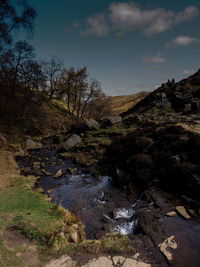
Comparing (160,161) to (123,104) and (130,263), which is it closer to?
(130,263)

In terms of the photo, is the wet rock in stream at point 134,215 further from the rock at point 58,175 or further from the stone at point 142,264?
the rock at point 58,175

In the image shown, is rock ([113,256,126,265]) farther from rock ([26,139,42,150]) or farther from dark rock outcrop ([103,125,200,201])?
rock ([26,139,42,150])

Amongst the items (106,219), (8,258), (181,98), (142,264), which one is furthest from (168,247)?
(181,98)

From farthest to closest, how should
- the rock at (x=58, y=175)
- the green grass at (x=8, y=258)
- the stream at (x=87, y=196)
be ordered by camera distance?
the rock at (x=58, y=175) → the stream at (x=87, y=196) → the green grass at (x=8, y=258)

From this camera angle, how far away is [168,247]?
586cm

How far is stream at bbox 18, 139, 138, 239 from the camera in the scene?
24.8 ft

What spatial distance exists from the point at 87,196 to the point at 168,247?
570 centimetres

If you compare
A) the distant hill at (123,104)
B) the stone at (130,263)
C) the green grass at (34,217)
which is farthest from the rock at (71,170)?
the distant hill at (123,104)

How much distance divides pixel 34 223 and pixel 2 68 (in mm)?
25276

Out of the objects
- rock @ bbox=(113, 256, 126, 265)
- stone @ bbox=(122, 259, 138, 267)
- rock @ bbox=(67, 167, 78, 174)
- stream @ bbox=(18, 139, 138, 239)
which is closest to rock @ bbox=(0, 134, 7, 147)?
stream @ bbox=(18, 139, 138, 239)

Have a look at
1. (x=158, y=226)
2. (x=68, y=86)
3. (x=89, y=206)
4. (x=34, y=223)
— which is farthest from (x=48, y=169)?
(x=68, y=86)

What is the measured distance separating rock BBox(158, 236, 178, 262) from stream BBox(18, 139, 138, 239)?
1530mm

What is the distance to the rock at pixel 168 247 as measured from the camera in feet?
17.9

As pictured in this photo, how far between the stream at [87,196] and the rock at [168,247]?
153 centimetres
